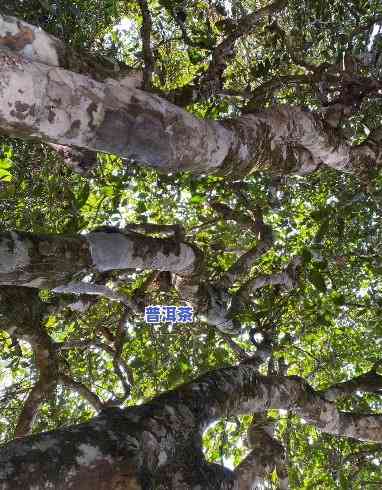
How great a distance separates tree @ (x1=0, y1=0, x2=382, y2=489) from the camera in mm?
2742

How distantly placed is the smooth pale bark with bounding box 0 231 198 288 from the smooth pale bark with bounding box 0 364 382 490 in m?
1.16

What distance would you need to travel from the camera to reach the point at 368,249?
21.3ft

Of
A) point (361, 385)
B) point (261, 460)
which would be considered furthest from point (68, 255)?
point (361, 385)

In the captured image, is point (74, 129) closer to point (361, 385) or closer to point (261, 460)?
point (261, 460)

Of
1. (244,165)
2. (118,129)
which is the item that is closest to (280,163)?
(244,165)

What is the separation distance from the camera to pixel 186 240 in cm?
604

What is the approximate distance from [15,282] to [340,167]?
10.8 feet

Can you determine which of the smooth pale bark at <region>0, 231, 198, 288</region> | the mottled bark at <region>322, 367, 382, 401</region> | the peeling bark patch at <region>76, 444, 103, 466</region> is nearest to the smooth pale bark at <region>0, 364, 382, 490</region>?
the peeling bark patch at <region>76, 444, 103, 466</region>

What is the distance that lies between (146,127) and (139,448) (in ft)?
5.98

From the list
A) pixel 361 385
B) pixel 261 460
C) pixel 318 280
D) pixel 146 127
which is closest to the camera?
pixel 146 127

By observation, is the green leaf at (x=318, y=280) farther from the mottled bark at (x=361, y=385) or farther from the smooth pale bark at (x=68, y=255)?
the smooth pale bark at (x=68, y=255)

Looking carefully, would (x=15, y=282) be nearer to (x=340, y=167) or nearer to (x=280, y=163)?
(x=280, y=163)

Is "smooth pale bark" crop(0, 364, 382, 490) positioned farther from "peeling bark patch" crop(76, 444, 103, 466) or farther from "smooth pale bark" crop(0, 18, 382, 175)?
"smooth pale bark" crop(0, 18, 382, 175)

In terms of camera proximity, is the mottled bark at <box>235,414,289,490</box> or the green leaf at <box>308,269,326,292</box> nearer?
the mottled bark at <box>235,414,289,490</box>
